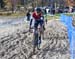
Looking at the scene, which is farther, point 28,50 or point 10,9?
point 10,9

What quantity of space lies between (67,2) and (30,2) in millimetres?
10675

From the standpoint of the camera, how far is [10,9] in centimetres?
8300

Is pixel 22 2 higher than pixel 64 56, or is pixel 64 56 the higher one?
pixel 64 56

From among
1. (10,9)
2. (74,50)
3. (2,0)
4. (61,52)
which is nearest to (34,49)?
(61,52)

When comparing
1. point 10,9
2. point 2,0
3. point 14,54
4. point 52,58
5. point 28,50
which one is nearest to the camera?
point 52,58

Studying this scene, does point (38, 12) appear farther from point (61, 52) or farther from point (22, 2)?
point (22, 2)

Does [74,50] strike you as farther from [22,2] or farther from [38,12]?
[22,2]

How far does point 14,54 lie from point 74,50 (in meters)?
2.22

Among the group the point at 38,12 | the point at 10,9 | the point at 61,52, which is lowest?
the point at 10,9

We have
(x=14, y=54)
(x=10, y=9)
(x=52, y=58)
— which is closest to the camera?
(x=52, y=58)

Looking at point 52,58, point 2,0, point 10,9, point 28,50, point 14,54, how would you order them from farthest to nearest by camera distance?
point 2,0, point 10,9, point 28,50, point 14,54, point 52,58

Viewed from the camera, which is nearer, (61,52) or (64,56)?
(64,56)

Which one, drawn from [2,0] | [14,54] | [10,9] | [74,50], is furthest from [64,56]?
[2,0]

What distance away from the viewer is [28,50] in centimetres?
1409
